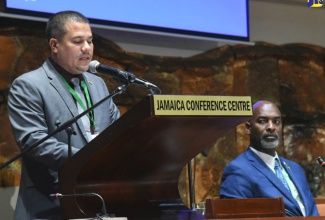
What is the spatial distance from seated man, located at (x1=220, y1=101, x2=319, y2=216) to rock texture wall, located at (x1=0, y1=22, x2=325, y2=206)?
3.19ft

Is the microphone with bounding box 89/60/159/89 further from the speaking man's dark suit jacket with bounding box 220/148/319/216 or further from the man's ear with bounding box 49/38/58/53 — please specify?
the speaking man's dark suit jacket with bounding box 220/148/319/216

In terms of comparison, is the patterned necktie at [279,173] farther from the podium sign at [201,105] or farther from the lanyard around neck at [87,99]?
the podium sign at [201,105]

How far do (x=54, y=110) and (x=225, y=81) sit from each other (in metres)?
2.72

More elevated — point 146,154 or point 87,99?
point 87,99

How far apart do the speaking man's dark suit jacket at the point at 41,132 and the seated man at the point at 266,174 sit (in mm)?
1184

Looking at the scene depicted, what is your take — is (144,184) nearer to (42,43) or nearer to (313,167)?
(42,43)

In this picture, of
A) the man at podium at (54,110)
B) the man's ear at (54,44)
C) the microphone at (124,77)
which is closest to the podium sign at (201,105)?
the microphone at (124,77)

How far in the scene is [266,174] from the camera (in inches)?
146

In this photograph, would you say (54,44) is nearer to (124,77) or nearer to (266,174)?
(124,77)

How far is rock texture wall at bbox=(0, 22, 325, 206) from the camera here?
13.7 ft

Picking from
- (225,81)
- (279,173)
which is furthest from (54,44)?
(225,81)

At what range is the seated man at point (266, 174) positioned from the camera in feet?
11.9

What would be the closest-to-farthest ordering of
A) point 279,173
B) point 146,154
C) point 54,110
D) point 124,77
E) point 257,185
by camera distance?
1. point 146,154
2. point 124,77
3. point 54,110
4. point 257,185
5. point 279,173

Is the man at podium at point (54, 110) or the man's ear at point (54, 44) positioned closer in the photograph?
the man at podium at point (54, 110)
